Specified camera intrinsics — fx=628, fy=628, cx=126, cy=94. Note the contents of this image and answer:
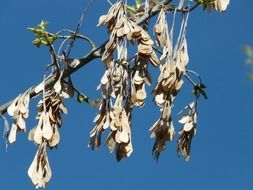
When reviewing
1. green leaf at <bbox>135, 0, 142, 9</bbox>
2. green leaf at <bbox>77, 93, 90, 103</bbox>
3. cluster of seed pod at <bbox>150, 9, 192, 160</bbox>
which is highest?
green leaf at <bbox>135, 0, 142, 9</bbox>

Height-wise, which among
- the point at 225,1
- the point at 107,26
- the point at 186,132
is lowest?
the point at 186,132

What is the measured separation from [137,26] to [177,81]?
0.79 ft

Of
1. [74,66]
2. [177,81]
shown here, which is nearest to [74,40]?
[74,66]

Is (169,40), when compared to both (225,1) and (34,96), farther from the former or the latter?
(34,96)

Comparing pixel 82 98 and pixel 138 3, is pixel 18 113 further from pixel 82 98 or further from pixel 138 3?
pixel 138 3

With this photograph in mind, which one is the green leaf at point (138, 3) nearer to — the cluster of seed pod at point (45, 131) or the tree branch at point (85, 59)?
the tree branch at point (85, 59)

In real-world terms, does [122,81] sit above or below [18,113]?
below

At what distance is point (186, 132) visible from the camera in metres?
2.50

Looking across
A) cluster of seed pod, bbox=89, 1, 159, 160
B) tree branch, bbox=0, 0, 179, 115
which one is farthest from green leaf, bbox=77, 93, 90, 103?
cluster of seed pod, bbox=89, 1, 159, 160

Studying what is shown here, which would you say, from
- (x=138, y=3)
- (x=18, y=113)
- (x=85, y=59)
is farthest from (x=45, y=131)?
(x=138, y=3)

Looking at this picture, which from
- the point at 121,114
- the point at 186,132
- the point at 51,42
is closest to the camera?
the point at 121,114

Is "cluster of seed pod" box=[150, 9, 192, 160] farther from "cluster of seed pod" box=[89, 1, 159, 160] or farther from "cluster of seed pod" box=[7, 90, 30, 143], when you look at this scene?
"cluster of seed pod" box=[7, 90, 30, 143]

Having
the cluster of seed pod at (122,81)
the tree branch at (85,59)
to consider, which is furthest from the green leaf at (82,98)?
the cluster of seed pod at (122,81)

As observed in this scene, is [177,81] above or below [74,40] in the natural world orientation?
below
